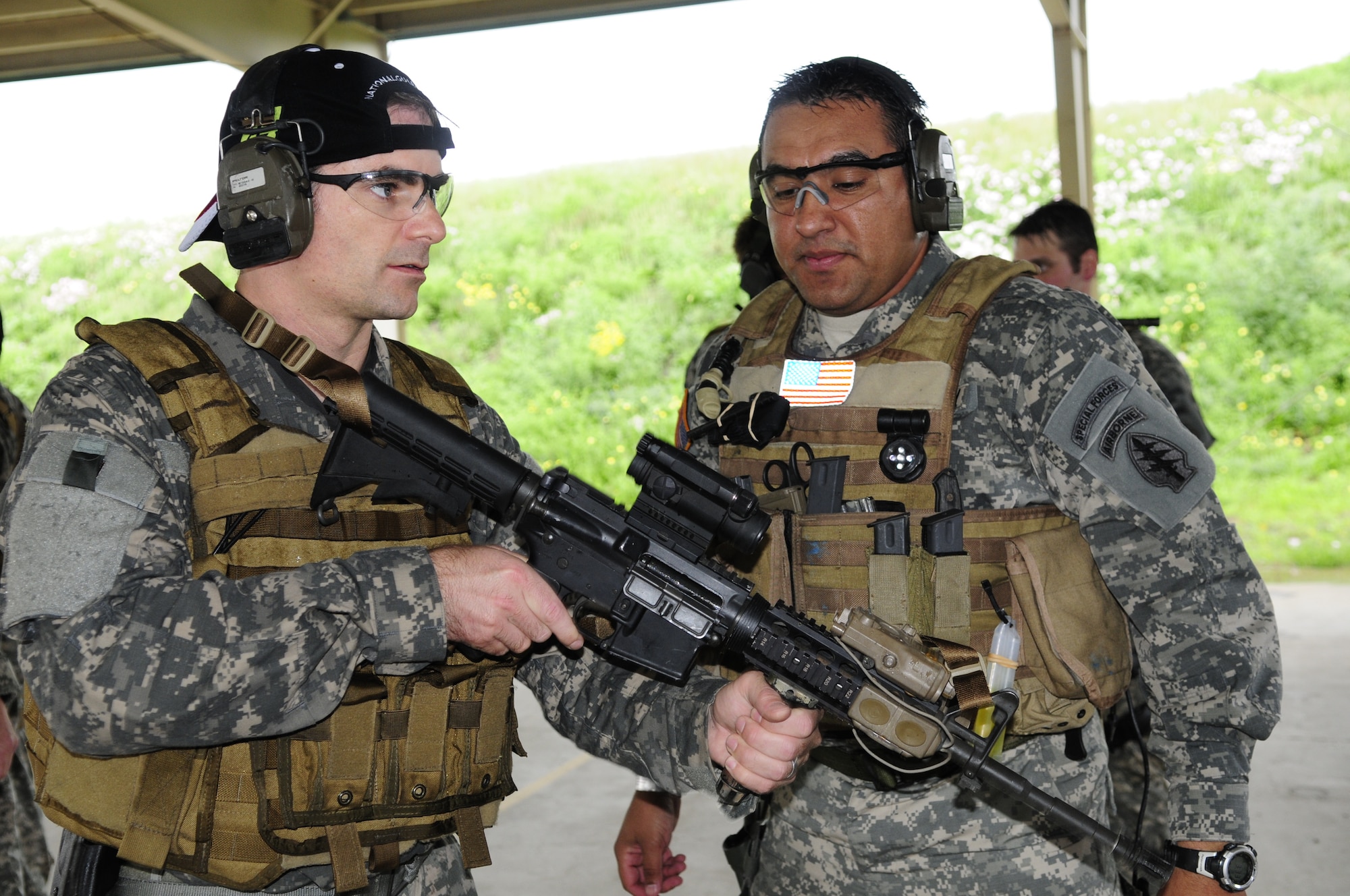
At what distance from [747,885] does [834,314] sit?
1.19m

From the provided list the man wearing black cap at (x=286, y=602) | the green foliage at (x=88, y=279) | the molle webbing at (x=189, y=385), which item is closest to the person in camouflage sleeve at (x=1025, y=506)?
the man wearing black cap at (x=286, y=602)

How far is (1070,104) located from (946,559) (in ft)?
21.7

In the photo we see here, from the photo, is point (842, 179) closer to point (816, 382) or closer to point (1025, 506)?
point (816, 382)

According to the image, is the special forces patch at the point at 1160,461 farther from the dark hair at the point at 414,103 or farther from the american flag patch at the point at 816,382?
the dark hair at the point at 414,103

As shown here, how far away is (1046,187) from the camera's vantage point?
1438 centimetres

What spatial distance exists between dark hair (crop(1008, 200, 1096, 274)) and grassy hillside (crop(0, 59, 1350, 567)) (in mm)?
8383

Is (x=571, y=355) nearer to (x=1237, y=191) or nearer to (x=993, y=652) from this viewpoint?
(x=1237, y=191)

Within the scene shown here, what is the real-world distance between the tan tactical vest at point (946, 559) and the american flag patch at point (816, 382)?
0.02 metres

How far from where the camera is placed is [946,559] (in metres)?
1.93

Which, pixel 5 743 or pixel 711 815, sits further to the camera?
pixel 711 815

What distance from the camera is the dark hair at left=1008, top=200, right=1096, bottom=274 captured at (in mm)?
4543

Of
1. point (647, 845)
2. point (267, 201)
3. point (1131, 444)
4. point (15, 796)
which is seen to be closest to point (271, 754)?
point (267, 201)

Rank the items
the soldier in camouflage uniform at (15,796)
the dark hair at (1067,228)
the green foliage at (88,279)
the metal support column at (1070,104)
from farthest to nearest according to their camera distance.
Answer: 1. the green foliage at (88,279)
2. the metal support column at (1070,104)
3. the dark hair at (1067,228)
4. the soldier in camouflage uniform at (15,796)

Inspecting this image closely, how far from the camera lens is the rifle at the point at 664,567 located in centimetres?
157
